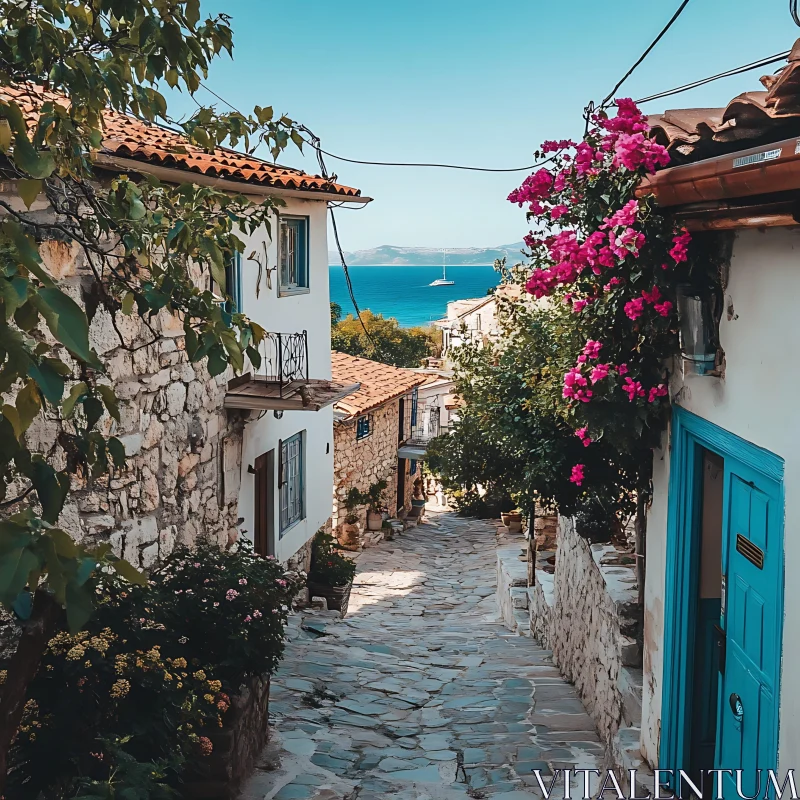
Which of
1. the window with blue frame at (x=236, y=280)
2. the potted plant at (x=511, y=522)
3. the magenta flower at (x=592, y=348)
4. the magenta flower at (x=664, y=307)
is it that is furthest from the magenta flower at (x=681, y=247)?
the potted plant at (x=511, y=522)

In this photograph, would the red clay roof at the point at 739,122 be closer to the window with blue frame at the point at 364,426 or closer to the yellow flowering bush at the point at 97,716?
the yellow flowering bush at the point at 97,716

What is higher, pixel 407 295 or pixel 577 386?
pixel 407 295

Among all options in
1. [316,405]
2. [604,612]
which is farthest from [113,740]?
[316,405]

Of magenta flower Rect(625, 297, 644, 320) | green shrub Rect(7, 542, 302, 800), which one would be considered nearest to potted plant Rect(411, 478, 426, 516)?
green shrub Rect(7, 542, 302, 800)

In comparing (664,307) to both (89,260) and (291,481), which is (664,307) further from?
(291,481)

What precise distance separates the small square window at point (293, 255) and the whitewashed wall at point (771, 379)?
7017 millimetres

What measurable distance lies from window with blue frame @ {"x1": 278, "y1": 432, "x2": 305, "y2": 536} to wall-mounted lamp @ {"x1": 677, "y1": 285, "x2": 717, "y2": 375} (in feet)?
24.6

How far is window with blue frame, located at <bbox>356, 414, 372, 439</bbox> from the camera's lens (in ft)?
66.8

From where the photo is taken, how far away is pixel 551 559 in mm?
12594

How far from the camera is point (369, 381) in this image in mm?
21750

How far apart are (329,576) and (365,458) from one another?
831cm

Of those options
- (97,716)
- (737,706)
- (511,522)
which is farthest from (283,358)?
(511,522)

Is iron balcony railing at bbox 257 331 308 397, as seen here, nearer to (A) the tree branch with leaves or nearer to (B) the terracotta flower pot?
(B) the terracotta flower pot

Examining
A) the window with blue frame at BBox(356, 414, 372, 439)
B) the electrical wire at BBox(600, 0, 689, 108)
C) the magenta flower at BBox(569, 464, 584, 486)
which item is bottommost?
the window with blue frame at BBox(356, 414, 372, 439)
